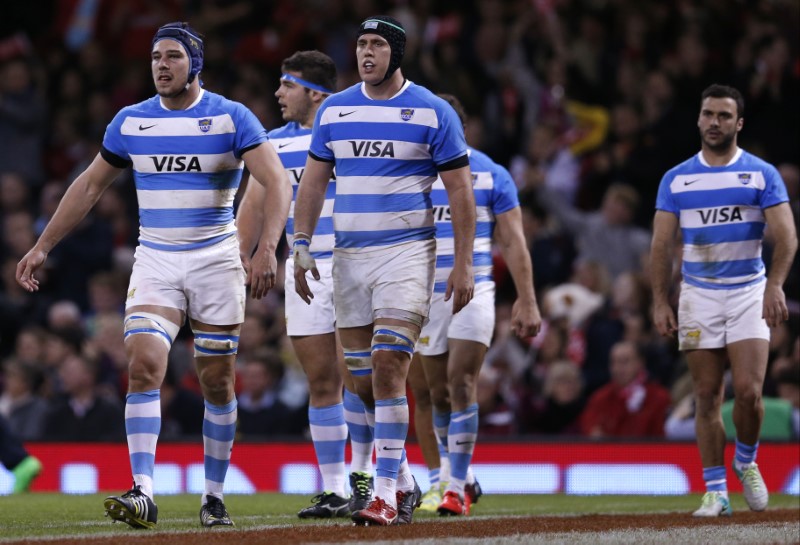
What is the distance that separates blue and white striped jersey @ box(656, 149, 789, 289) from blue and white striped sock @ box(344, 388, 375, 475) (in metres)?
2.31

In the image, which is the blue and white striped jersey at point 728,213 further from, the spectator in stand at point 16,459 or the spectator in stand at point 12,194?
the spectator in stand at point 12,194

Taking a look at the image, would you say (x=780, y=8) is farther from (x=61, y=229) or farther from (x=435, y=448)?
(x=61, y=229)

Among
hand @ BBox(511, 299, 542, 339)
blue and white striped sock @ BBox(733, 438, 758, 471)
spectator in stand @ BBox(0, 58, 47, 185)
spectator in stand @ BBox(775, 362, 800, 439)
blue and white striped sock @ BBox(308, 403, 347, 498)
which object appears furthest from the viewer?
spectator in stand @ BBox(0, 58, 47, 185)

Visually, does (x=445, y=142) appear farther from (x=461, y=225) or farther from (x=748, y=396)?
(x=748, y=396)

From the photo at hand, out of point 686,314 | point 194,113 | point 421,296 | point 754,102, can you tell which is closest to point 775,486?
point 686,314

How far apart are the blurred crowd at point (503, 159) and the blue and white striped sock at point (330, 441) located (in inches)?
164

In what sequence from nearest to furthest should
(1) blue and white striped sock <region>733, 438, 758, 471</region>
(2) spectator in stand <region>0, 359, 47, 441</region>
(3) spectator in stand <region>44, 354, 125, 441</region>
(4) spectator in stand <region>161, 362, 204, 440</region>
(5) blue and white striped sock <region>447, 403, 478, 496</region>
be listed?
1. (5) blue and white striped sock <region>447, 403, 478, 496</region>
2. (1) blue and white striped sock <region>733, 438, 758, 471</region>
3. (3) spectator in stand <region>44, 354, 125, 441</region>
4. (4) spectator in stand <region>161, 362, 204, 440</region>
5. (2) spectator in stand <region>0, 359, 47, 441</region>

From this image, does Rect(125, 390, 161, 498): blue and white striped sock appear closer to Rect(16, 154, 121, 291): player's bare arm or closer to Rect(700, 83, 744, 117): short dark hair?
Rect(16, 154, 121, 291): player's bare arm

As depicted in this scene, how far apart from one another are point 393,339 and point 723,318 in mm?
2662

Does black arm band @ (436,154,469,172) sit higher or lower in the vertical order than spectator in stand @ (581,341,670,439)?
higher

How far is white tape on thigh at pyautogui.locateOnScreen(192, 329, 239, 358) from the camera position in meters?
7.50

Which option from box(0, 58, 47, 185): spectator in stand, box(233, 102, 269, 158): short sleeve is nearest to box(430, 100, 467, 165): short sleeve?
box(233, 102, 269, 158): short sleeve

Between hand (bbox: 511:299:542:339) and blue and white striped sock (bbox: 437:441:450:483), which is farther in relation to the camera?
blue and white striped sock (bbox: 437:441:450:483)

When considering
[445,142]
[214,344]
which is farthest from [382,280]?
[214,344]
